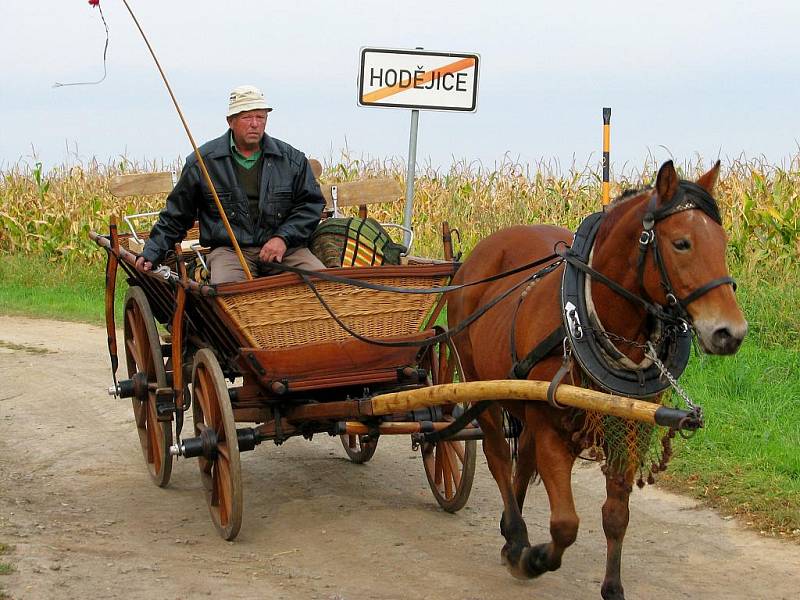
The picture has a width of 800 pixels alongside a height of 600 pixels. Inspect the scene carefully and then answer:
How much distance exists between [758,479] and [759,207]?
5682 mm

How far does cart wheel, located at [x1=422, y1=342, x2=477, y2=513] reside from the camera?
245 inches

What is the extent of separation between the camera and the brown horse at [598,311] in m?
4.05

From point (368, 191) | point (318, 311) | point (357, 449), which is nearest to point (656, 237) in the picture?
point (318, 311)

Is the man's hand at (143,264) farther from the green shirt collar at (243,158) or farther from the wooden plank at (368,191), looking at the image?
the wooden plank at (368,191)

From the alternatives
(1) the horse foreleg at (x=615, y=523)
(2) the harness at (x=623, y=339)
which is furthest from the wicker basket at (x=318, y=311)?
(1) the horse foreleg at (x=615, y=523)

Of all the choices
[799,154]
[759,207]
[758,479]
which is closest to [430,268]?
[758,479]

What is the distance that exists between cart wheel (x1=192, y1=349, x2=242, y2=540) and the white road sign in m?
3.09

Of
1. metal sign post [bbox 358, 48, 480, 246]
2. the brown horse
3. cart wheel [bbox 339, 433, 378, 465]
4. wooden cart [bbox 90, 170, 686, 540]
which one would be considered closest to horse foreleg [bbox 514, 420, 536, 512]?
the brown horse

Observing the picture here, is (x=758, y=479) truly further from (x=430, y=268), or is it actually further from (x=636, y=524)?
(x=430, y=268)

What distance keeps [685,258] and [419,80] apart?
479 cm

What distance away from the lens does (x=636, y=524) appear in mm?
6125

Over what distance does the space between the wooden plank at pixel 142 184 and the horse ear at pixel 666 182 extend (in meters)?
3.98

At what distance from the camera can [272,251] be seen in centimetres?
625

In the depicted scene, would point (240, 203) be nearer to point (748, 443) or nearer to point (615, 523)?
point (615, 523)
